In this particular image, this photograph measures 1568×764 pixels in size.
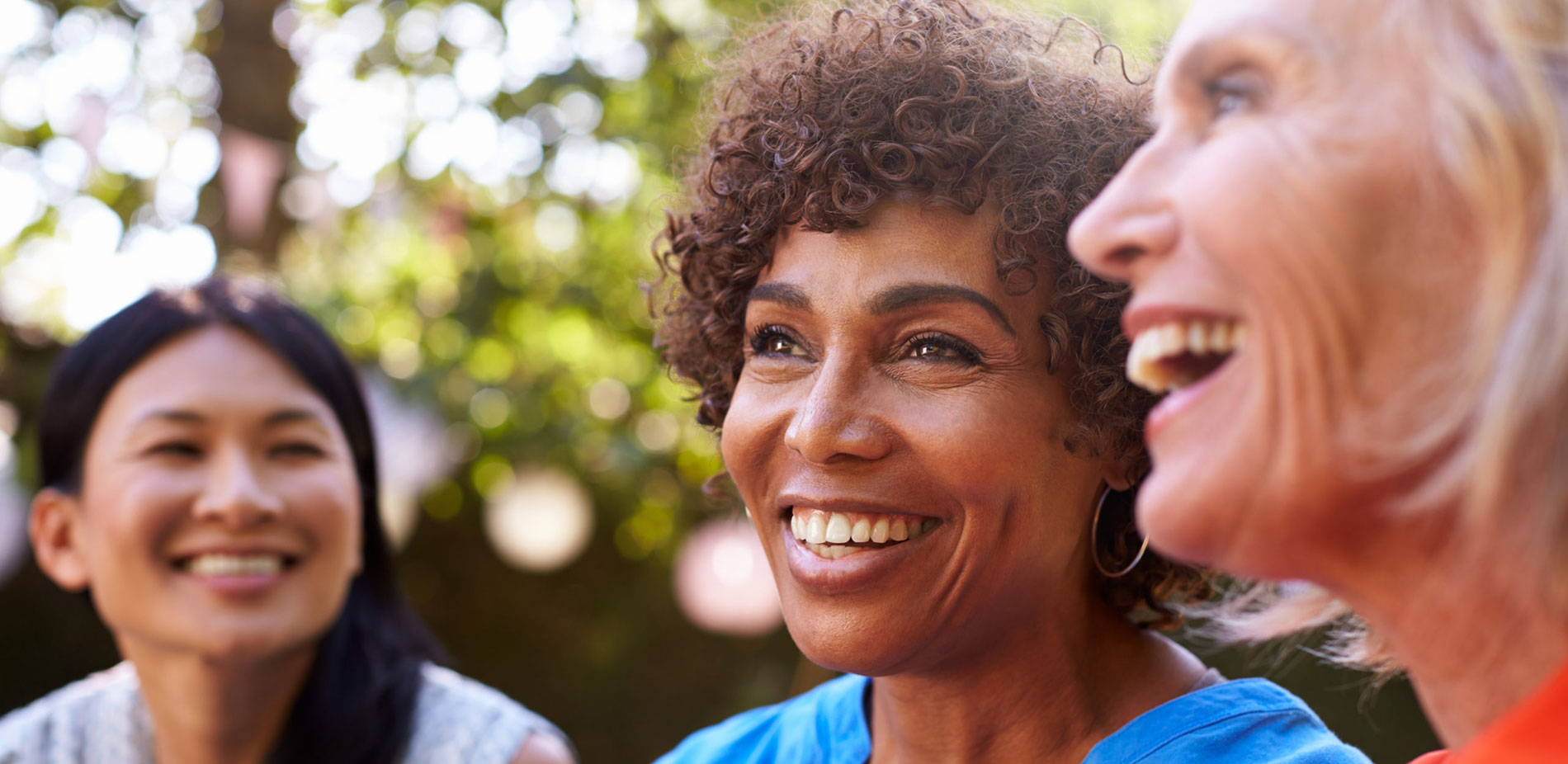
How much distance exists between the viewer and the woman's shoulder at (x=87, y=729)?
300cm

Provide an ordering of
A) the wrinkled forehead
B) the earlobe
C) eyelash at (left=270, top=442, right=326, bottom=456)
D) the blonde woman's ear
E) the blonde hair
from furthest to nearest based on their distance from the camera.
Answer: the blonde woman's ear
eyelash at (left=270, top=442, right=326, bottom=456)
the earlobe
the wrinkled forehead
the blonde hair

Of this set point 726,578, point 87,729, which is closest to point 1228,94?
point 87,729

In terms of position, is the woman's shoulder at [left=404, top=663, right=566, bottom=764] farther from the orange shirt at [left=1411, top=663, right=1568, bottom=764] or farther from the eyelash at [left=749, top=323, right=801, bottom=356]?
the orange shirt at [left=1411, top=663, right=1568, bottom=764]

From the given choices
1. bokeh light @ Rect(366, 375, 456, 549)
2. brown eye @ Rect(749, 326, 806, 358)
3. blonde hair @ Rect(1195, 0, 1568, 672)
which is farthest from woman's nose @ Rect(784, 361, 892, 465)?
→ bokeh light @ Rect(366, 375, 456, 549)

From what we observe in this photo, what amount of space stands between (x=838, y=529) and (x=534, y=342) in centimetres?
345

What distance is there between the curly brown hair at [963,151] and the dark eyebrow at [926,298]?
1.9 inches

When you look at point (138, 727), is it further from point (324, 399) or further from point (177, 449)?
point (324, 399)

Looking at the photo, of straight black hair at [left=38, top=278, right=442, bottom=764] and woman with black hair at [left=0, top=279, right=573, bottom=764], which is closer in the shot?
woman with black hair at [left=0, top=279, right=573, bottom=764]

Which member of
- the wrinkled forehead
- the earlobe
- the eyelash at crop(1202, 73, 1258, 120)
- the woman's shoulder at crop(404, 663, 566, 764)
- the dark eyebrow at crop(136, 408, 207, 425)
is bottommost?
the woman's shoulder at crop(404, 663, 566, 764)

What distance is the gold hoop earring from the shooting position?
177 cm

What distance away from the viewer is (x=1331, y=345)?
38.3 inches

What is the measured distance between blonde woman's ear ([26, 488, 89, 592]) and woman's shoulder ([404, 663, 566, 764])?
0.83 meters

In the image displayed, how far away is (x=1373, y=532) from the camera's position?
39.2 inches

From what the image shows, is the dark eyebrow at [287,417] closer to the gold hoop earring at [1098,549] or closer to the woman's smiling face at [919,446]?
the woman's smiling face at [919,446]
